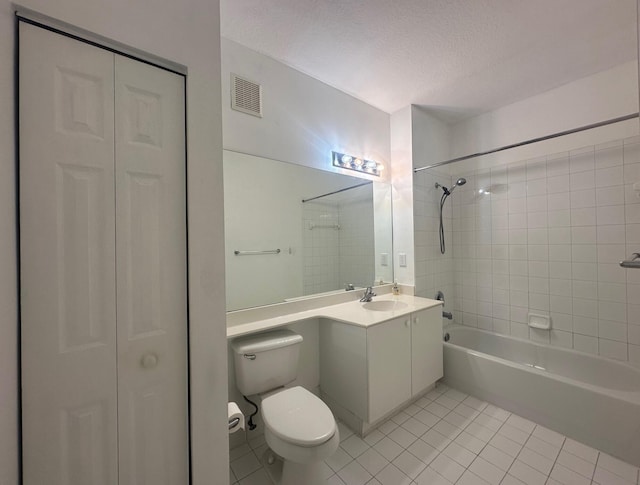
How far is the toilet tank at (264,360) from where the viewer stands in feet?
4.81

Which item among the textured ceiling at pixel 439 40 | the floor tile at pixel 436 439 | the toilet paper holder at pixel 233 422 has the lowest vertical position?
the floor tile at pixel 436 439

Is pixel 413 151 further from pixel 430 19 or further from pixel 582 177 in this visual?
pixel 582 177

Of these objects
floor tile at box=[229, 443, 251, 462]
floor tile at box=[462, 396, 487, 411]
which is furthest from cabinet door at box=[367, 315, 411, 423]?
floor tile at box=[229, 443, 251, 462]

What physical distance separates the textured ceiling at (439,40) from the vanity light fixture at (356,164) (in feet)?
1.79

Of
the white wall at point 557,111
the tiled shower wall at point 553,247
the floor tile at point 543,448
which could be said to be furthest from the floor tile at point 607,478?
the white wall at point 557,111

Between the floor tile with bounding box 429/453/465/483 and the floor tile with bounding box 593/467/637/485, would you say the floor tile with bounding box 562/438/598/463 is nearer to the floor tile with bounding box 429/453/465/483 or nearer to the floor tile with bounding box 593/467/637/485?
the floor tile with bounding box 593/467/637/485

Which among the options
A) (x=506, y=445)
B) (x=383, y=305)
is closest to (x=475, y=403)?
(x=506, y=445)

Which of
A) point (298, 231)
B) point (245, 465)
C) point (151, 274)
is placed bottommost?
point (245, 465)

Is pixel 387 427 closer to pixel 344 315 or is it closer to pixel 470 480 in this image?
pixel 470 480

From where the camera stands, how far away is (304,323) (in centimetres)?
192

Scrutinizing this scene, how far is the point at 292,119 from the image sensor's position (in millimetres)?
1887

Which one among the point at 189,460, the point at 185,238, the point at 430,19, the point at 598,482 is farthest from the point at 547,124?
the point at 189,460

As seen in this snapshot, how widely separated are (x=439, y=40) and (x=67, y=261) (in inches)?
84.7

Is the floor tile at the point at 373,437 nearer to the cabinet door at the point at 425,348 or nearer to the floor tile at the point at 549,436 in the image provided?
the cabinet door at the point at 425,348
